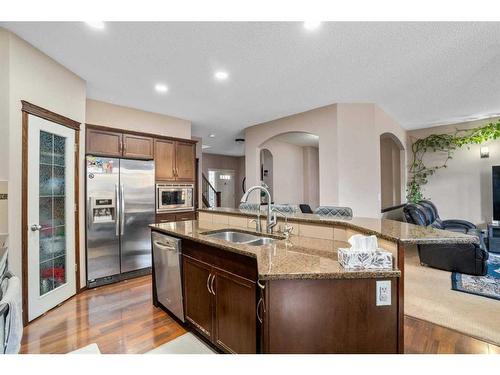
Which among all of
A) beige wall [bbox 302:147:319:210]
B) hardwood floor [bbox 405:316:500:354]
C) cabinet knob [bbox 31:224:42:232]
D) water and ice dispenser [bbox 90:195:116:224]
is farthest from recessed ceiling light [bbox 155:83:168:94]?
beige wall [bbox 302:147:319:210]

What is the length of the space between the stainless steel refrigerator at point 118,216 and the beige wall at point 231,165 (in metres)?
5.89

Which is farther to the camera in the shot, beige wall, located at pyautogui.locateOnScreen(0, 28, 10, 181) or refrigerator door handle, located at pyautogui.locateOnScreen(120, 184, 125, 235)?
refrigerator door handle, located at pyautogui.locateOnScreen(120, 184, 125, 235)

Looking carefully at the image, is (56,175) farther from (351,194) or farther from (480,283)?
(480,283)

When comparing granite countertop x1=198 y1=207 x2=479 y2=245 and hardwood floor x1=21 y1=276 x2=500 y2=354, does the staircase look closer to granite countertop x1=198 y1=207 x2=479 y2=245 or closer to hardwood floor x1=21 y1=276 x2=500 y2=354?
hardwood floor x1=21 y1=276 x2=500 y2=354

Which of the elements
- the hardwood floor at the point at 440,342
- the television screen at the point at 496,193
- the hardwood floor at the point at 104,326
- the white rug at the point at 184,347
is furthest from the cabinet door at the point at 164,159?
the television screen at the point at 496,193

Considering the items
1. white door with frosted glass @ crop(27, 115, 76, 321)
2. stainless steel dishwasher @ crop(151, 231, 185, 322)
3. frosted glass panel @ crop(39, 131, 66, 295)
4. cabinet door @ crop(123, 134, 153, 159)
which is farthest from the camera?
cabinet door @ crop(123, 134, 153, 159)

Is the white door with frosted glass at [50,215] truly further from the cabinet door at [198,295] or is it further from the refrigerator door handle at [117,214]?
the cabinet door at [198,295]

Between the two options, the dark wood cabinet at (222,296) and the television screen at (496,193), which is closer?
the dark wood cabinet at (222,296)

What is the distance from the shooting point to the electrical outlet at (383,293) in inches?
52.2

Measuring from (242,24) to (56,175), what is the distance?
258 centimetres

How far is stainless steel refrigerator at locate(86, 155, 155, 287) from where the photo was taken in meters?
3.23

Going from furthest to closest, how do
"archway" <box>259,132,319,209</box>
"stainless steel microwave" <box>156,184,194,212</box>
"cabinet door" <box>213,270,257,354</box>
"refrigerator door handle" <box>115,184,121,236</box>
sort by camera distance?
"archway" <box>259,132,319,209</box>, "stainless steel microwave" <box>156,184,194,212</box>, "refrigerator door handle" <box>115,184,121,236</box>, "cabinet door" <box>213,270,257,354</box>

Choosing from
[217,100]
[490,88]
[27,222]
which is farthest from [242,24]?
[490,88]
